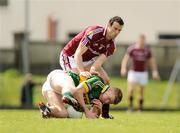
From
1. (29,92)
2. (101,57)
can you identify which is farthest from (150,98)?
(101,57)

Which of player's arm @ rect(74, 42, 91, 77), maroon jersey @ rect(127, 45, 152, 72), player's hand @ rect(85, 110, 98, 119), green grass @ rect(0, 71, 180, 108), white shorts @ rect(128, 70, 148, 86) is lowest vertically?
green grass @ rect(0, 71, 180, 108)

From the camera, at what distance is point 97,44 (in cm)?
1622

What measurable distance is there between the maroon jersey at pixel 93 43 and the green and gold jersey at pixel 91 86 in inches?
55.6

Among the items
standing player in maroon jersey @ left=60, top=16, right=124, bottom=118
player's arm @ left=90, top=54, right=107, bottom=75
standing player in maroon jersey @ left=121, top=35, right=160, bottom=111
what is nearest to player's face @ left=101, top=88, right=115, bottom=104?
standing player in maroon jersey @ left=60, top=16, right=124, bottom=118

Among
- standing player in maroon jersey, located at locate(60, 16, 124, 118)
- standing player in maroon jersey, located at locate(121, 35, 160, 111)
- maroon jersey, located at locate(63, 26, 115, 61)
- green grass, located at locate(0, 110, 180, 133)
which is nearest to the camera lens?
green grass, located at locate(0, 110, 180, 133)

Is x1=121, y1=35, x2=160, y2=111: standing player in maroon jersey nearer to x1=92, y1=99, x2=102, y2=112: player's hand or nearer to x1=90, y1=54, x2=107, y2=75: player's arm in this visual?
x1=90, y1=54, x2=107, y2=75: player's arm

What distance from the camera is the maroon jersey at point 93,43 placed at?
15914 millimetres

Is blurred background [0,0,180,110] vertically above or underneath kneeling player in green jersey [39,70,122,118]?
underneath

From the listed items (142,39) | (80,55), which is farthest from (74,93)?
(142,39)

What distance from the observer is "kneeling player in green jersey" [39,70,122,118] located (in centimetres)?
1416

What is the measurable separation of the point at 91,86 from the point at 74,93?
0.38 metres

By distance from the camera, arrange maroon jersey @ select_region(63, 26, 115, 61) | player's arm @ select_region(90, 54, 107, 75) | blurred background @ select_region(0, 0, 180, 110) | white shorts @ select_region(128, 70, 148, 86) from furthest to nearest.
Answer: blurred background @ select_region(0, 0, 180, 110), white shorts @ select_region(128, 70, 148, 86), player's arm @ select_region(90, 54, 107, 75), maroon jersey @ select_region(63, 26, 115, 61)

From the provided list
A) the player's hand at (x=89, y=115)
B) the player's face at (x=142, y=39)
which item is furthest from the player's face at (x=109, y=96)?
the player's face at (x=142, y=39)

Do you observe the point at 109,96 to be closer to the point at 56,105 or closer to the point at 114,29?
the point at 56,105
